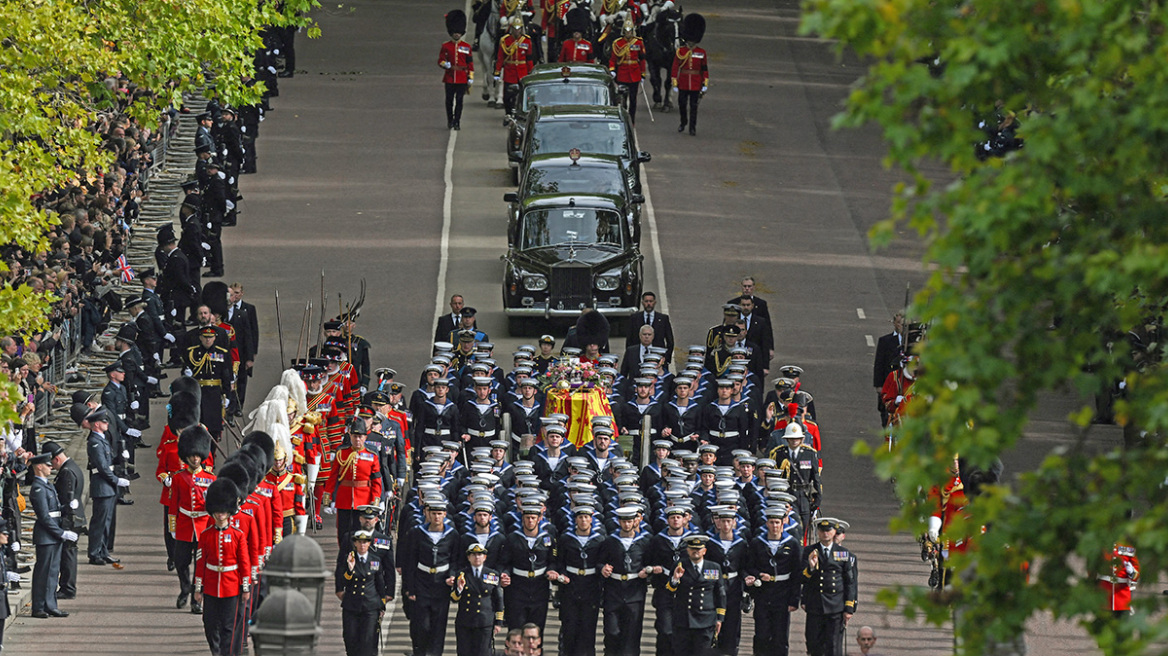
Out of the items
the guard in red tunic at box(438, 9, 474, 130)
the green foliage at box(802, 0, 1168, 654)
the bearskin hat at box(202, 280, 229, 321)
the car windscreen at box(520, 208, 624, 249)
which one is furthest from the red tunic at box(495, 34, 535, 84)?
the green foliage at box(802, 0, 1168, 654)

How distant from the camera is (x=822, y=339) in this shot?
29.4m

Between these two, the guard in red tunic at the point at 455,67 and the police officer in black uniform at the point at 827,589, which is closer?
the police officer in black uniform at the point at 827,589

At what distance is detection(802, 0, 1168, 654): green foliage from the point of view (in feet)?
29.9

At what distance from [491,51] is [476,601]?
22.7 meters

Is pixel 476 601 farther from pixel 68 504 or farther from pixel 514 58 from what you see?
pixel 514 58

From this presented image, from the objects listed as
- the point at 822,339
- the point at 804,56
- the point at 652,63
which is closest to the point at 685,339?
the point at 822,339

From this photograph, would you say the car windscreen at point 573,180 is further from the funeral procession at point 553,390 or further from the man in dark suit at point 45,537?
the man in dark suit at point 45,537

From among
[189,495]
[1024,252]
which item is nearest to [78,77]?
[189,495]

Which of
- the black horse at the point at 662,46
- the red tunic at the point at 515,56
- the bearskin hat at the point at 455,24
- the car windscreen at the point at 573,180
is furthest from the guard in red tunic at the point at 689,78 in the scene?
the car windscreen at the point at 573,180

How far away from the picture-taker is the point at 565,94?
35000 mm

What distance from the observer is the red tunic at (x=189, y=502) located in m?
19.2

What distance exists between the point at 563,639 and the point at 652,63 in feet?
75.4

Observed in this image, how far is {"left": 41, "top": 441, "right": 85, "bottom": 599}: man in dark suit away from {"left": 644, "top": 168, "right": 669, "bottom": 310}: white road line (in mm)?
9059

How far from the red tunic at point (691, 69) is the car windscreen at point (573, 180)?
24.9 ft
